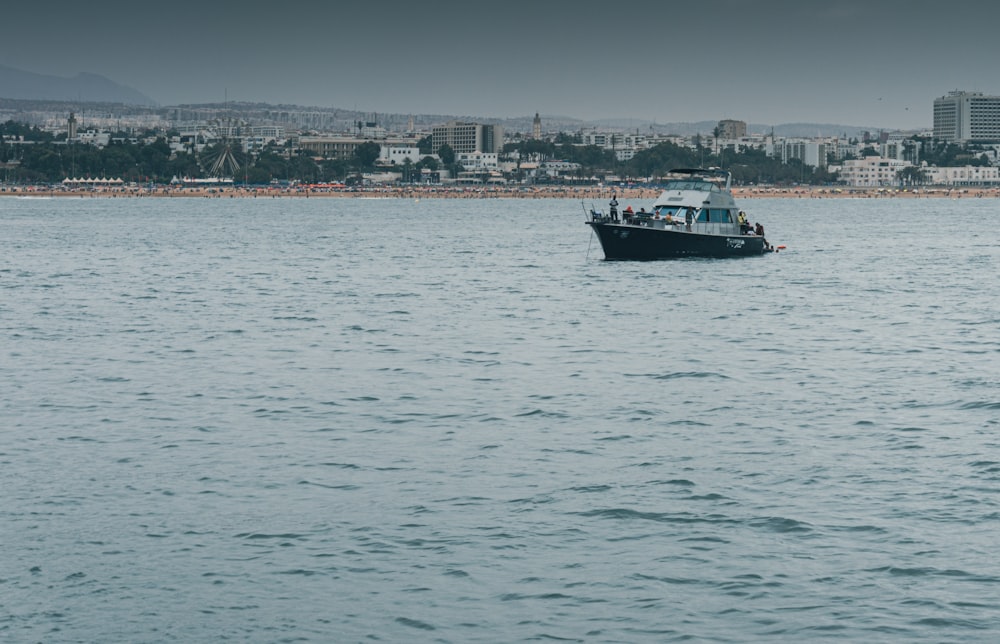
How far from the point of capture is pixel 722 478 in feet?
68.9

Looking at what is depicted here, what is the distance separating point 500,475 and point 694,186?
49.1 meters

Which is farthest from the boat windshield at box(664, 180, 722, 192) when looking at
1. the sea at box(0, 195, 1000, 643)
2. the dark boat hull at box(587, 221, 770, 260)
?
the sea at box(0, 195, 1000, 643)

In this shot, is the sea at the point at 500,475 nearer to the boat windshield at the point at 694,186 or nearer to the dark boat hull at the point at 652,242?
the dark boat hull at the point at 652,242

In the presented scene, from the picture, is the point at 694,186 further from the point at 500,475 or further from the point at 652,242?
the point at 500,475

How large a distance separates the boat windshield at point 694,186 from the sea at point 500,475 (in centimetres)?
2038

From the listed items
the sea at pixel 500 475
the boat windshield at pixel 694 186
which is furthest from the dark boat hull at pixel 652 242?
the sea at pixel 500 475

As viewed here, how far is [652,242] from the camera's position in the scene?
66.9m

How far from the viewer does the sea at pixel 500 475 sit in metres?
15.4

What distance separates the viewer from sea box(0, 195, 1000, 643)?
15406 mm

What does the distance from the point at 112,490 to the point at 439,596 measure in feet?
21.0

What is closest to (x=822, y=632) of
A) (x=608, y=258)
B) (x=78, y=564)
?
(x=78, y=564)

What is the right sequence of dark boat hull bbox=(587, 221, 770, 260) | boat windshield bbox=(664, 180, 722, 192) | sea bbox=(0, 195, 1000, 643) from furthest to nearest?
boat windshield bbox=(664, 180, 722, 192), dark boat hull bbox=(587, 221, 770, 260), sea bbox=(0, 195, 1000, 643)

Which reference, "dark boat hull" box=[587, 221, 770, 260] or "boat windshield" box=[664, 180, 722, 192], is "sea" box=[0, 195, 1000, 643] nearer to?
"dark boat hull" box=[587, 221, 770, 260]

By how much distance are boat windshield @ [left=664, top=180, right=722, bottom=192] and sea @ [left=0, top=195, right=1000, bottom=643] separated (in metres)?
20.4
